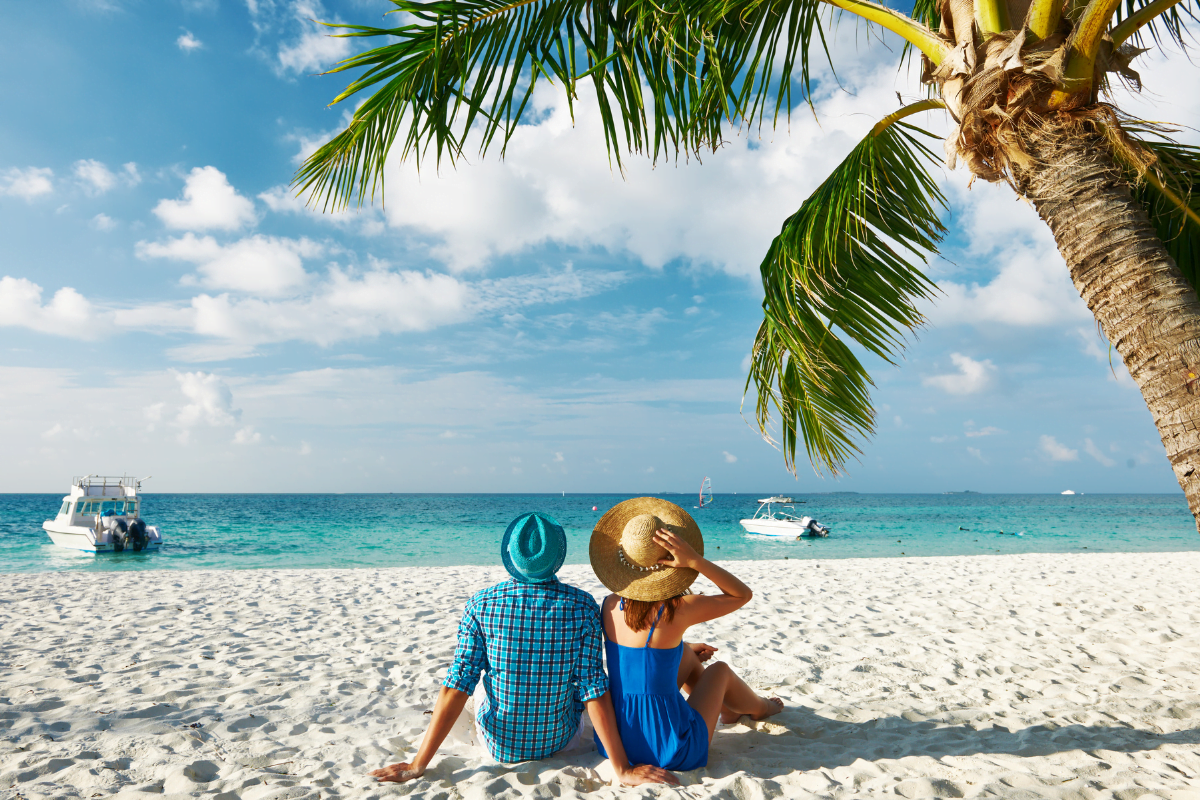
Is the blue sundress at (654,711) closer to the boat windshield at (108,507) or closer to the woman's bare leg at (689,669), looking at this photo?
the woman's bare leg at (689,669)

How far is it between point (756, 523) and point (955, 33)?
74.2ft

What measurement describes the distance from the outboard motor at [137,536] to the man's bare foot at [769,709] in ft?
62.7

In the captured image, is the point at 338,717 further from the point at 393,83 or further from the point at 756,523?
the point at 756,523

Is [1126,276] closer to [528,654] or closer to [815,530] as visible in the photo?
[528,654]

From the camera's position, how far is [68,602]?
687 centimetres

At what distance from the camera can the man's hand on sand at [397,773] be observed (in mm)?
2570

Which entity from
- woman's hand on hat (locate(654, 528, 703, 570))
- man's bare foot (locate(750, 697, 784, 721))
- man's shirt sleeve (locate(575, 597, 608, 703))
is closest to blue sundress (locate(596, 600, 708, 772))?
man's shirt sleeve (locate(575, 597, 608, 703))

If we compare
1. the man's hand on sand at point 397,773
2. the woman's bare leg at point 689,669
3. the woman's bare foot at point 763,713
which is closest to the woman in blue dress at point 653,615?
the woman's bare leg at point 689,669

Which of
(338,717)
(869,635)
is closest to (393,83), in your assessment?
(338,717)

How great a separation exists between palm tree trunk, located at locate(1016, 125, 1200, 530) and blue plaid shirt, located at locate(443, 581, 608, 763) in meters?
1.99

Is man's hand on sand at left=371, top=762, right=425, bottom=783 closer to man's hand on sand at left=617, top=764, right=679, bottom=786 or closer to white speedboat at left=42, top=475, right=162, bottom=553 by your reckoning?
man's hand on sand at left=617, top=764, right=679, bottom=786

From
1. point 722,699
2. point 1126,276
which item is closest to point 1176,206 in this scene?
point 1126,276

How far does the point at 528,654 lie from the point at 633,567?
53 cm

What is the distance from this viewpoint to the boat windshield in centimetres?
1719
